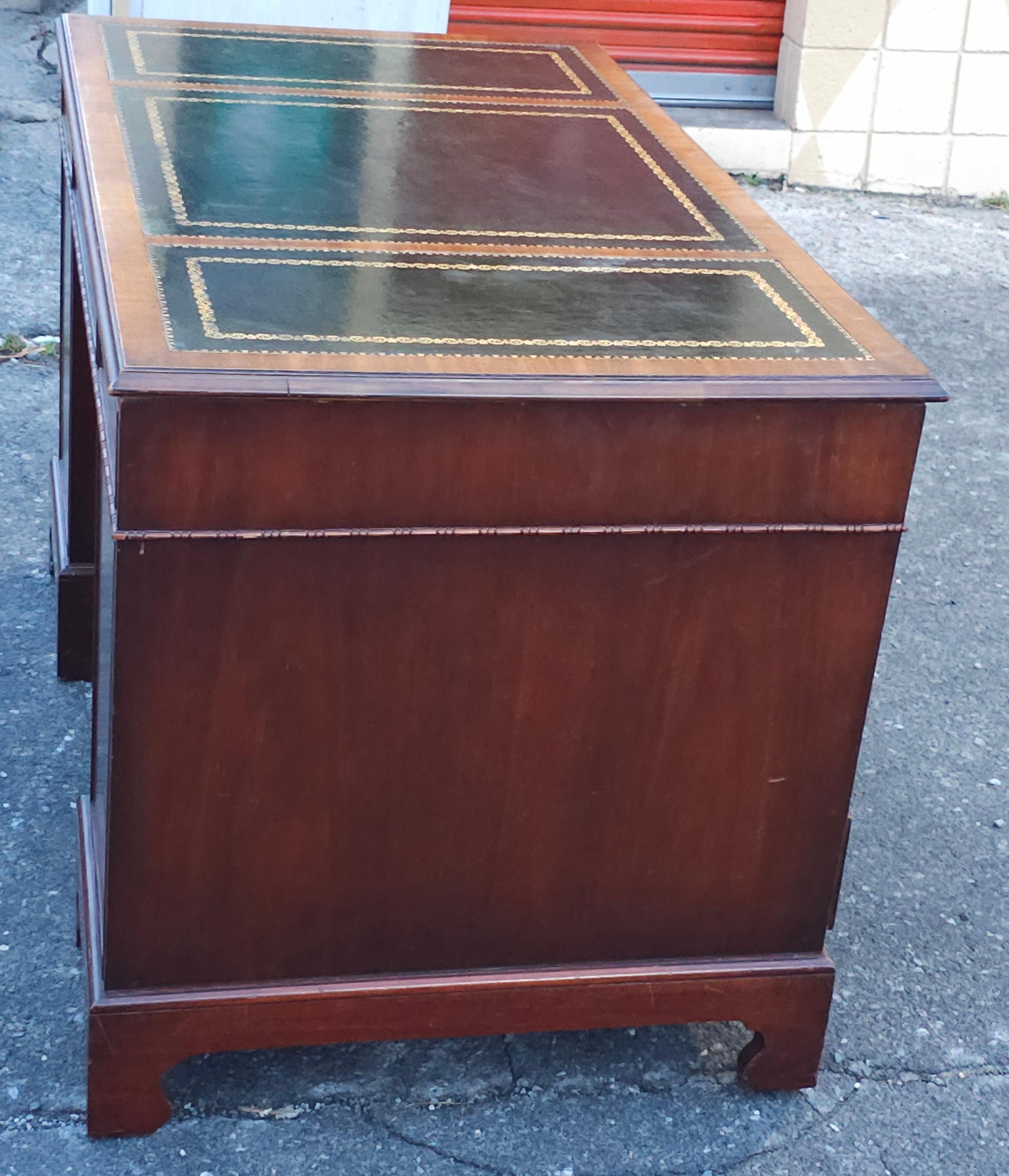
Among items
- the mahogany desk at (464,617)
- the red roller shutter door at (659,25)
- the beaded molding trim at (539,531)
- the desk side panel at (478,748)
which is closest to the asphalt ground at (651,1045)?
the mahogany desk at (464,617)

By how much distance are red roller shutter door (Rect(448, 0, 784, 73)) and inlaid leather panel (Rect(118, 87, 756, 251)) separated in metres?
3.25

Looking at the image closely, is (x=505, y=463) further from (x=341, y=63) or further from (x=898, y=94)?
(x=898, y=94)

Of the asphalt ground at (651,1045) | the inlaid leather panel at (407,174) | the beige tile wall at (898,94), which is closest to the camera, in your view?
the asphalt ground at (651,1045)

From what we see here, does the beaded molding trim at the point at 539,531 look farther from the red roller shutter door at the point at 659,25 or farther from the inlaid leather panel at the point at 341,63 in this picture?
the red roller shutter door at the point at 659,25

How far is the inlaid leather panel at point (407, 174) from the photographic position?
2.00 metres

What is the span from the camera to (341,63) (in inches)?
108

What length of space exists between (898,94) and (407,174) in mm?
3995

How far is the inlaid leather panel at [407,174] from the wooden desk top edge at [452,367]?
7cm

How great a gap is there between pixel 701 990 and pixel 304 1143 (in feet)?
1.72

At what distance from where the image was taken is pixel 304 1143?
1.86m

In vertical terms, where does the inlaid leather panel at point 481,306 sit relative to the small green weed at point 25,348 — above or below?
above

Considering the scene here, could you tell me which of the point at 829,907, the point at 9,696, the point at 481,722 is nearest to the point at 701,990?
the point at 829,907

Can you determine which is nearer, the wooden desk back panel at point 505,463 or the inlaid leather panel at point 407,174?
the wooden desk back panel at point 505,463

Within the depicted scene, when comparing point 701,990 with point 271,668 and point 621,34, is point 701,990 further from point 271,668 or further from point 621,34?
point 621,34
